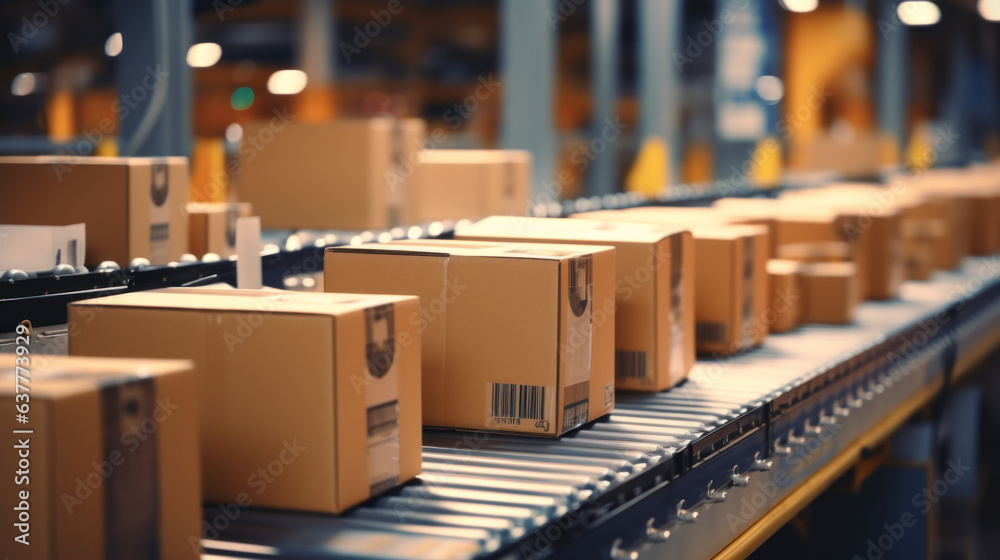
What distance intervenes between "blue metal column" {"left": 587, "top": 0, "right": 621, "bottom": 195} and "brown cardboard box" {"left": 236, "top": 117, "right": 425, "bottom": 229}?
3202 mm

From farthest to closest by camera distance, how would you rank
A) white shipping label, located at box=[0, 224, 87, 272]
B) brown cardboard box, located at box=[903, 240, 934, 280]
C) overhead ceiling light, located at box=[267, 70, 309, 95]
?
1. overhead ceiling light, located at box=[267, 70, 309, 95]
2. brown cardboard box, located at box=[903, 240, 934, 280]
3. white shipping label, located at box=[0, 224, 87, 272]

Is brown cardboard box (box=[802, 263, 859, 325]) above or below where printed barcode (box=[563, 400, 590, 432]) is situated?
above

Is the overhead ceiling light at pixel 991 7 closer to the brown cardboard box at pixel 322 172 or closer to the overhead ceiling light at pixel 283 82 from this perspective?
the overhead ceiling light at pixel 283 82

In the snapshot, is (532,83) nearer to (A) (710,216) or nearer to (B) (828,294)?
(A) (710,216)

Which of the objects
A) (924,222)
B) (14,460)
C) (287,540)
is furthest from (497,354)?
(924,222)

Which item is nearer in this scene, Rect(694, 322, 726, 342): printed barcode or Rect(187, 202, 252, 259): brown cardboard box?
Rect(187, 202, 252, 259): brown cardboard box

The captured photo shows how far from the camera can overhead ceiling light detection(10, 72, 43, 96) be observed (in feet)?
40.0

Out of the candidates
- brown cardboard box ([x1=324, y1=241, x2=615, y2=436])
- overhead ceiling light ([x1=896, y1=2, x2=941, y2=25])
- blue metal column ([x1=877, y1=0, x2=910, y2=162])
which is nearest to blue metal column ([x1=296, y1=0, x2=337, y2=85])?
overhead ceiling light ([x1=896, y1=2, x2=941, y2=25])

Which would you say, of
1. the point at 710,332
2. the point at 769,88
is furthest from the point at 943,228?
the point at 769,88

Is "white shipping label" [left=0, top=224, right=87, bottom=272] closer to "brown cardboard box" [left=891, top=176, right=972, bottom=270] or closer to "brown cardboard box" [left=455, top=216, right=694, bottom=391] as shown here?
"brown cardboard box" [left=455, top=216, right=694, bottom=391]

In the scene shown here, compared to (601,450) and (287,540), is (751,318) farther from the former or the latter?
(287,540)

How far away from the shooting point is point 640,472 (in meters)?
2.00

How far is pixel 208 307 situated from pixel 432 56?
12.8m

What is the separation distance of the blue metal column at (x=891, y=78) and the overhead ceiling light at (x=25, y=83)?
32.3 feet
